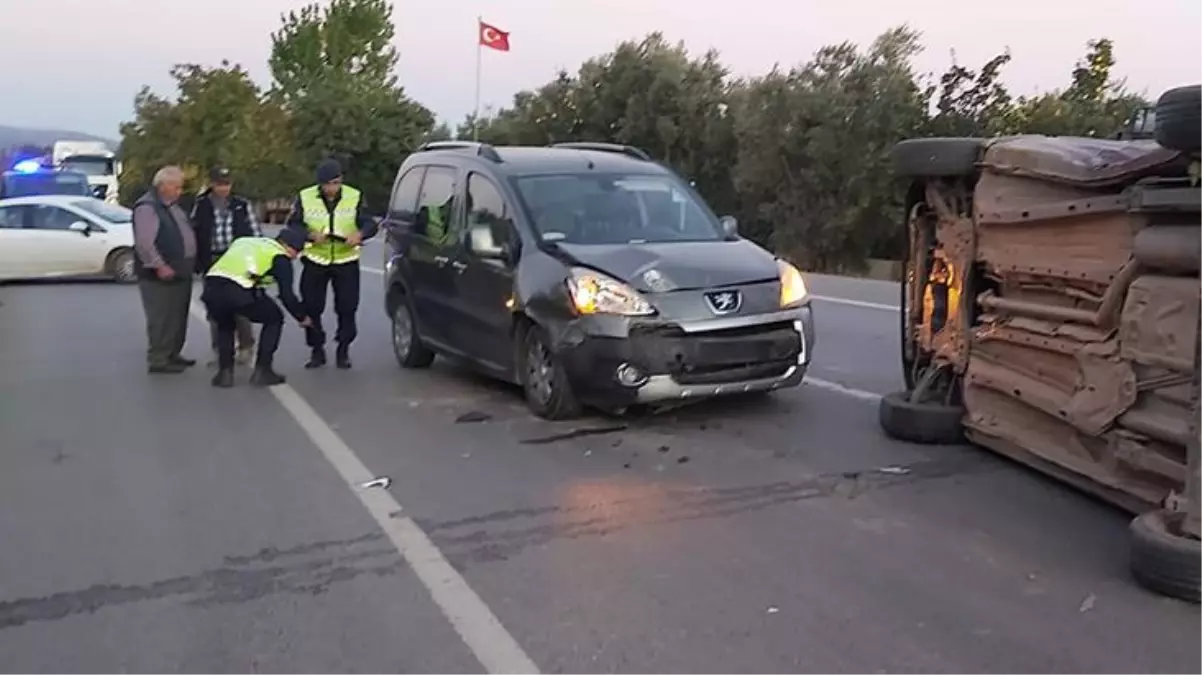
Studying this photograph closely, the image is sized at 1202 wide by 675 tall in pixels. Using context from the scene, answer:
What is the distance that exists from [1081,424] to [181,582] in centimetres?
401

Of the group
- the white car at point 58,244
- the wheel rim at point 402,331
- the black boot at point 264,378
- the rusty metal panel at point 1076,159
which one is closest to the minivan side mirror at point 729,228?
the rusty metal panel at point 1076,159

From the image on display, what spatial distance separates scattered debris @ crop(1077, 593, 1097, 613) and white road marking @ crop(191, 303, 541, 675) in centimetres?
204

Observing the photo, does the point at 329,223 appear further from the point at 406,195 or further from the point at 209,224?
the point at 209,224

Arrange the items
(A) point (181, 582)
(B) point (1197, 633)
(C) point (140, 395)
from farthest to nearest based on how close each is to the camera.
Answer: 1. (C) point (140, 395)
2. (A) point (181, 582)
3. (B) point (1197, 633)

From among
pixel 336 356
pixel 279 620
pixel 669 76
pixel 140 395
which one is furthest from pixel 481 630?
pixel 669 76

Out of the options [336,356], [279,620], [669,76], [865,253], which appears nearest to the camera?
[279,620]

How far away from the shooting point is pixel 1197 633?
4652 millimetres

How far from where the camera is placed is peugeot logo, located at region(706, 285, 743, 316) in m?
8.30

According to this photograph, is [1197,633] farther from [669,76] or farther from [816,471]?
[669,76]

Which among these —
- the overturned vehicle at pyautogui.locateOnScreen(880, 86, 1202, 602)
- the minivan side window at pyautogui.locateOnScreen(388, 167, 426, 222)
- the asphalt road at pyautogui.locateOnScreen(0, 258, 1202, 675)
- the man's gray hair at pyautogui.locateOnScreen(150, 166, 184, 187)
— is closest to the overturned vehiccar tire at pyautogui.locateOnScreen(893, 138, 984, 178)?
the overturned vehicle at pyautogui.locateOnScreen(880, 86, 1202, 602)

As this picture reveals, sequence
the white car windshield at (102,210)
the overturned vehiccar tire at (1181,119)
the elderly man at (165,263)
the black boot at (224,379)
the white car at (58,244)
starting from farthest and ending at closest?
the white car windshield at (102,210), the white car at (58,244), the elderly man at (165,263), the black boot at (224,379), the overturned vehiccar tire at (1181,119)

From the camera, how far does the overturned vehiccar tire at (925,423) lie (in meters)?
7.62

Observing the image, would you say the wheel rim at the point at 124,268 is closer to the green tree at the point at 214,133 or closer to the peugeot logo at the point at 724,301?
the peugeot logo at the point at 724,301

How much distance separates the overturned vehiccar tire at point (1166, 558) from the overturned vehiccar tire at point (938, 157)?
270 cm
